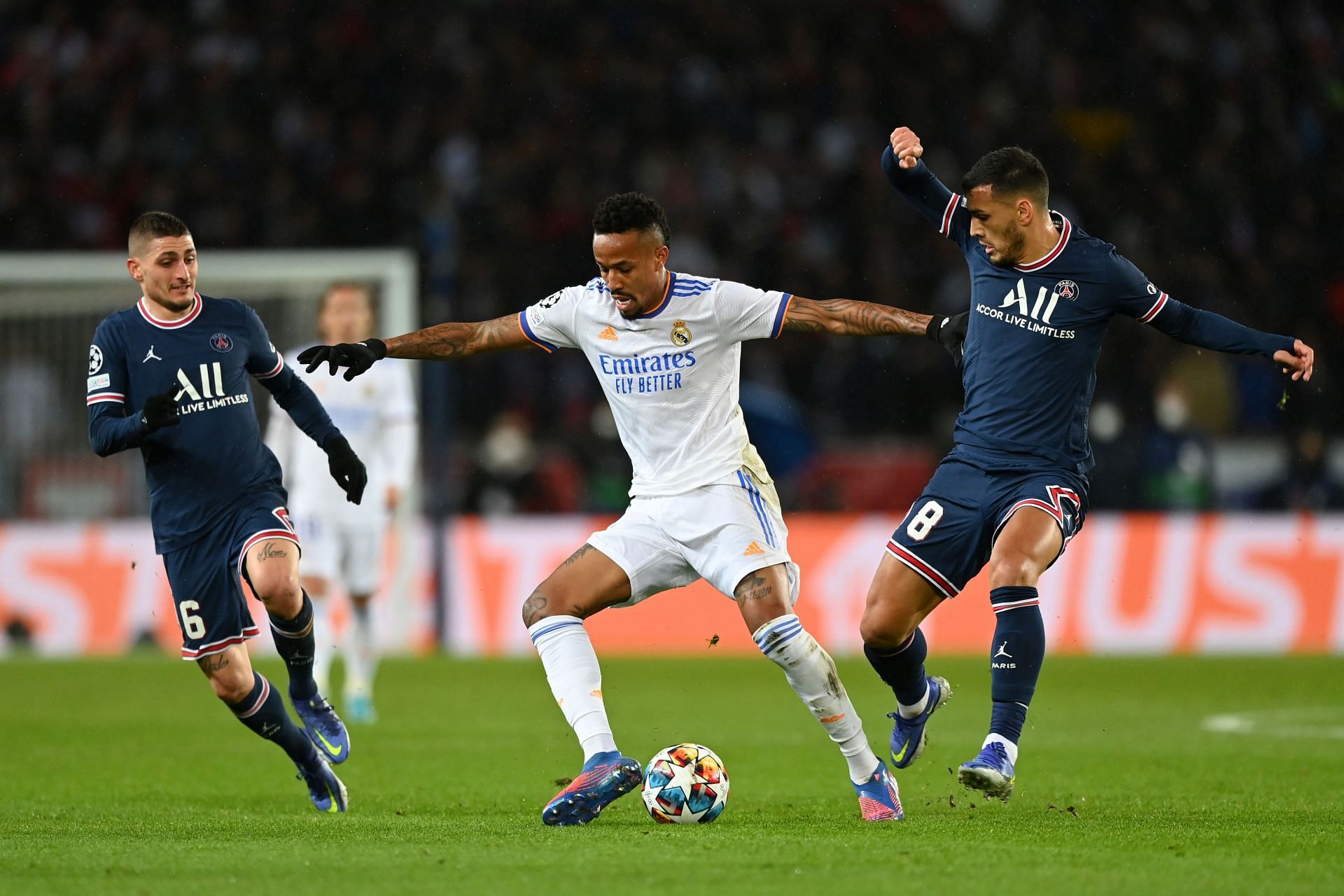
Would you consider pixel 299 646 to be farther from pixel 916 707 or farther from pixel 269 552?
pixel 916 707

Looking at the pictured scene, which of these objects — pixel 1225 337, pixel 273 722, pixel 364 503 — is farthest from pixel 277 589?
pixel 364 503

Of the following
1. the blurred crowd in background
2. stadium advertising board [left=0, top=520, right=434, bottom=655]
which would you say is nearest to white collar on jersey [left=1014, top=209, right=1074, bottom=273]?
stadium advertising board [left=0, top=520, right=434, bottom=655]

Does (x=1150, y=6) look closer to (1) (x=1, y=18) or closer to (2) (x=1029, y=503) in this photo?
(1) (x=1, y=18)

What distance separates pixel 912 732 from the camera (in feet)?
23.5

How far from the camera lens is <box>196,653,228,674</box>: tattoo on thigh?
6.85 meters

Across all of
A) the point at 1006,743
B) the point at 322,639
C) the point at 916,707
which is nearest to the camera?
the point at 1006,743

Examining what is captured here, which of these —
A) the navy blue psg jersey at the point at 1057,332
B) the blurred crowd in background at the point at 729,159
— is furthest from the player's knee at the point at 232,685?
the blurred crowd in background at the point at 729,159

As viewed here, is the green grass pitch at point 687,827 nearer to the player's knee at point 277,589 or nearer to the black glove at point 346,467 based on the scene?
the player's knee at point 277,589

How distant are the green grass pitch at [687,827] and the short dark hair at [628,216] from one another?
2200mm

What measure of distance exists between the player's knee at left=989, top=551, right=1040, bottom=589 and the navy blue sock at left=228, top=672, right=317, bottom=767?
277 cm

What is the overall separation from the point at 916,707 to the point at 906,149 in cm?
228

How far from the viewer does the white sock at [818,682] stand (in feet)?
A: 20.6

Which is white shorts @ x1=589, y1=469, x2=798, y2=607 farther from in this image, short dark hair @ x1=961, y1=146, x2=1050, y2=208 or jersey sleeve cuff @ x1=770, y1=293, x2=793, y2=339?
short dark hair @ x1=961, y1=146, x2=1050, y2=208

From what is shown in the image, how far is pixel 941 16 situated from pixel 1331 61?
482 centimetres
